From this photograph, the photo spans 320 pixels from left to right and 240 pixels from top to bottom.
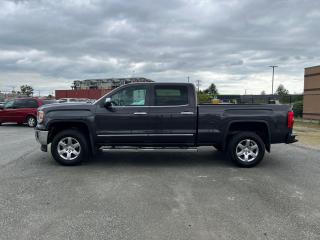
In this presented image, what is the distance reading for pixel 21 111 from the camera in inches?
746

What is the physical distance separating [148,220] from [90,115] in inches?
149

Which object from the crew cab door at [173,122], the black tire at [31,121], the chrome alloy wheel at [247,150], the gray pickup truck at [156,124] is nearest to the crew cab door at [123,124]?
the gray pickup truck at [156,124]

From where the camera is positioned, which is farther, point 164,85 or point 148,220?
point 164,85

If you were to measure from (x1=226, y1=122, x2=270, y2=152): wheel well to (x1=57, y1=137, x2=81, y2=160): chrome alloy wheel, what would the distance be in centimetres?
347

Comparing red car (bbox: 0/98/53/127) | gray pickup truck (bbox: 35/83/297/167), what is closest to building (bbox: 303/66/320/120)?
gray pickup truck (bbox: 35/83/297/167)

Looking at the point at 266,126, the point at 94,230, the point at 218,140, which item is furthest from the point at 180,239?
the point at 266,126

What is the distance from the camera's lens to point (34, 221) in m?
4.49

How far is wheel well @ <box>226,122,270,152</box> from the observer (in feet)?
26.0

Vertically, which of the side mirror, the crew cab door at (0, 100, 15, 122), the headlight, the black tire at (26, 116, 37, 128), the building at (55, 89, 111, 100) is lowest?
the black tire at (26, 116, 37, 128)

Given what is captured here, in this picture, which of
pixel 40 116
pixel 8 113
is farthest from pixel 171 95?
pixel 8 113

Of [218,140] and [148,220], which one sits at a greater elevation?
[218,140]

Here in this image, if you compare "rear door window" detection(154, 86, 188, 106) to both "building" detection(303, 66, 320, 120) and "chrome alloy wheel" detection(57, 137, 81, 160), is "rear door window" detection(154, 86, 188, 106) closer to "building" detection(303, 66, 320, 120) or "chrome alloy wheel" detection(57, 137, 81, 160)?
"chrome alloy wheel" detection(57, 137, 81, 160)

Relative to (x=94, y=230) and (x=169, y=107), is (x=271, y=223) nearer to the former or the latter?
(x=94, y=230)

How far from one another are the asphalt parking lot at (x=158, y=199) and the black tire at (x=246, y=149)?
0.21m
